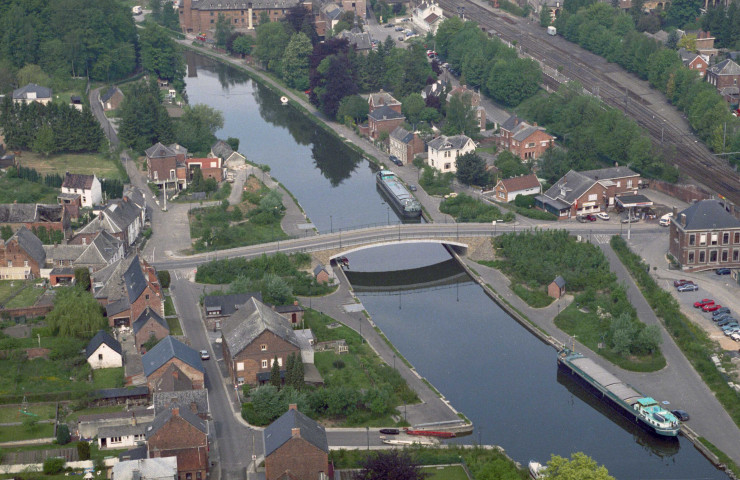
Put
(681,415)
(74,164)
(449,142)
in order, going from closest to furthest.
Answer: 1. (681,415)
2. (449,142)
3. (74,164)

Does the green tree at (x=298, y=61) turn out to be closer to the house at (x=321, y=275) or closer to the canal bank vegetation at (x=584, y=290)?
the canal bank vegetation at (x=584, y=290)

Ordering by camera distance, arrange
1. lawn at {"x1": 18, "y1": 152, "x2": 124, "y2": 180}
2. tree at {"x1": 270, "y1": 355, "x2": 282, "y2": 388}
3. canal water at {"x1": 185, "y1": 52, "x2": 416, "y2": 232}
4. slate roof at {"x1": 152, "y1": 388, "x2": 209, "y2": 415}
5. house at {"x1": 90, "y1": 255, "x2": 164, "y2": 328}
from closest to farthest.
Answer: slate roof at {"x1": 152, "y1": 388, "x2": 209, "y2": 415} → tree at {"x1": 270, "y1": 355, "x2": 282, "y2": 388} → house at {"x1": 90, "y1": 255, "x2": 164, "y2": 328} → canal water at {"x1": 185, "y1": 52, "x2": 416, "y2": 232} → lawn at {"x1": 18, "y1": 152, "x2": 124, "y2": 180}

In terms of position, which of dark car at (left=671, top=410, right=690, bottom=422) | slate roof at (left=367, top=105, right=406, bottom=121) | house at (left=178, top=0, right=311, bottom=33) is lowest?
dark car at (left=671, top=410, right=690, bottom=422)

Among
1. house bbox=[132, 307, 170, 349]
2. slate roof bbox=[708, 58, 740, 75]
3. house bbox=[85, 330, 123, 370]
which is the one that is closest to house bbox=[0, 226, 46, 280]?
house bbox=[132, 307, 170, 349]

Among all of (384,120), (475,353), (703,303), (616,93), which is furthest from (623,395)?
(616,93)

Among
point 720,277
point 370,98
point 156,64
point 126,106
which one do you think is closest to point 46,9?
point 156,64

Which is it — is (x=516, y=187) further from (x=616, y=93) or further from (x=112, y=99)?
(x=112, y=99)

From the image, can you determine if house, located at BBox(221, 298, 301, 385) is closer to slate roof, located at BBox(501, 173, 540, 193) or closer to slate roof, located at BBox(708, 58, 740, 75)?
slate roof, located at BBox(501, 173, 540, 193)
